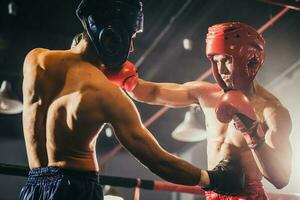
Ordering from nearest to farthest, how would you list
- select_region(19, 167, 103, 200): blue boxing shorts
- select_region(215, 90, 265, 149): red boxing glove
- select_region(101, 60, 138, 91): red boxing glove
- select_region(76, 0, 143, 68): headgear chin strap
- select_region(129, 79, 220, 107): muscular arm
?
select_region(19, 167, 103, 200): blue boxing shorts → select_region(76, 0, 143, 68): headgear chin strap → select_region(215, 90, 265, 149): red boxing glove → select_region(101, 60, 138, 91): red boxing glove → select_region(129, 79, 220, 107): muscular arm

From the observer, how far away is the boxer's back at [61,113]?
194 centimetres

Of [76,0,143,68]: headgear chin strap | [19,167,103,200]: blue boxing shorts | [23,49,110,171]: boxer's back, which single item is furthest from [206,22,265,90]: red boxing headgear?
[19,167,103,200]: blue boxing shorts

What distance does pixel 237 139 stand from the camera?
99.3 inches

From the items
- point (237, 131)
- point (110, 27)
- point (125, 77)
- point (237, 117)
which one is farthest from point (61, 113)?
point (237, 131)

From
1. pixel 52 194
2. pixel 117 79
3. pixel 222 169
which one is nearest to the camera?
pixel 52 194

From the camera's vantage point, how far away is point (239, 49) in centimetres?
246

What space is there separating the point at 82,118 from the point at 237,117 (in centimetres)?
83

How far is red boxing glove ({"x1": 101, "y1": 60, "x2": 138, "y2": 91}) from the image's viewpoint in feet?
7.86

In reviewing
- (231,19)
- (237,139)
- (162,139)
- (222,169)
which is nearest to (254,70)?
(237,139)

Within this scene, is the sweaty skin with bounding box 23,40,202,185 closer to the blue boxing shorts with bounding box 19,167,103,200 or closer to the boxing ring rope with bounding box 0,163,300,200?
the blue boxing shorts with bounding box 19,167,103,200

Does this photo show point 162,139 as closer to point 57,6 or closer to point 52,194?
point 57,6

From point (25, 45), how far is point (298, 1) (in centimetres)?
374

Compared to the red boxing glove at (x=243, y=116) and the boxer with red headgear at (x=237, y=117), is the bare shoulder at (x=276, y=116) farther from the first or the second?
the red boxing glove at (x=243, y=116)

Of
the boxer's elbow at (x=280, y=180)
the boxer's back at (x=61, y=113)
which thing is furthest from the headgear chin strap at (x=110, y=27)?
the boxer's elbow at (x=280, y=180)
